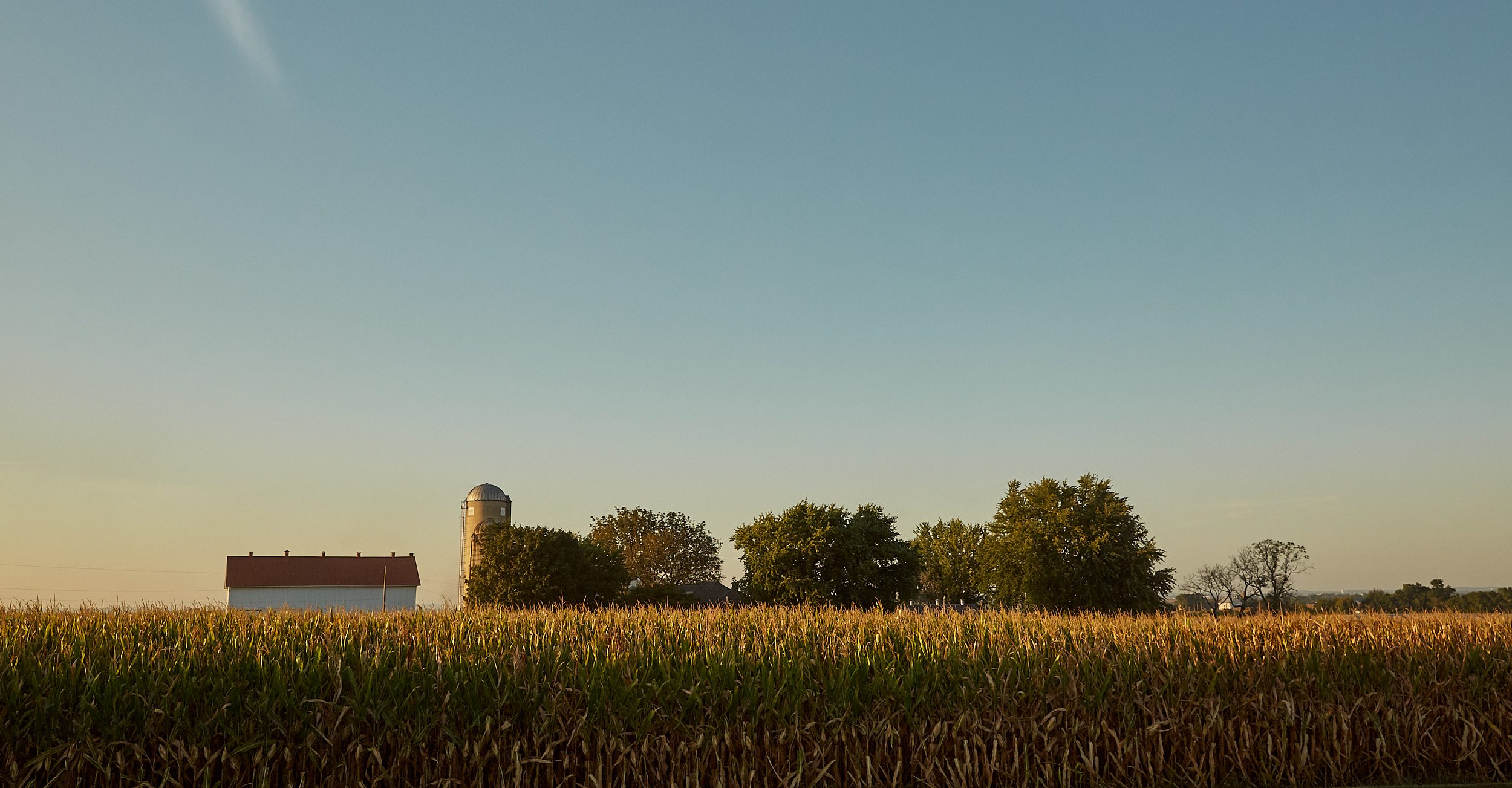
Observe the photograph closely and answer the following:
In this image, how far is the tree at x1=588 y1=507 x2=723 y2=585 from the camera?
101 metres

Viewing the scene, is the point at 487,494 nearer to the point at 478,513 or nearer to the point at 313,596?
the point at 478,513

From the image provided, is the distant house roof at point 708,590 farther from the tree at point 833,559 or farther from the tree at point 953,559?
the tree at point 833,559

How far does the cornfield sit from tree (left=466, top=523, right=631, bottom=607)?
39.3 meters

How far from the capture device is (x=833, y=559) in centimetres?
5516

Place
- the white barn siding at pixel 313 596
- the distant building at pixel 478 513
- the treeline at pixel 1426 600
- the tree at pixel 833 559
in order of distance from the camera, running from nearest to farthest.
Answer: the treeline at pixel 1426 600 → the tree at pixel 833 559 → the distant building at pixel 478 513 → the white barn siding at pixel 313 596

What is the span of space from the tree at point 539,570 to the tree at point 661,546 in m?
40.4

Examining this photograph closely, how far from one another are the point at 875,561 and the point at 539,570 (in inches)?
793

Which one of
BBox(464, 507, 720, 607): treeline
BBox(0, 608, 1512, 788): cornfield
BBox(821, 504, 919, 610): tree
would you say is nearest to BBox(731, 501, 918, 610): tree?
BBox(821, 504, 919, 610): tree

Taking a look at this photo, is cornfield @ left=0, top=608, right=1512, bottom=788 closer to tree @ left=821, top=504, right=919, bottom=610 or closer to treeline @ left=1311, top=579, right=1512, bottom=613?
treeline @ left=1311, top=579, right=1512, bottom=613

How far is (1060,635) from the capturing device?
15578 millimetres

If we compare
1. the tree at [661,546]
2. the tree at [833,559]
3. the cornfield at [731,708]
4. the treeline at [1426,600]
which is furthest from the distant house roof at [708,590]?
the cornfield at [731,708]

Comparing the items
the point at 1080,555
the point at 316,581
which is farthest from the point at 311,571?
the point at 1080,555

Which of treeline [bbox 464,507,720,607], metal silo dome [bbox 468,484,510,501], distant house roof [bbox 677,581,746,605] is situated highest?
metal silo dome [bbox 468,484,510,501]

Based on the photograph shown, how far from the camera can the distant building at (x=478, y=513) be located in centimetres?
7900
